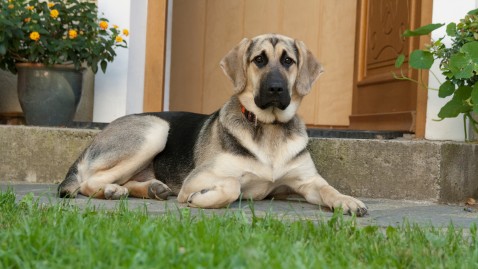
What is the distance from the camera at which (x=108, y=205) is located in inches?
157

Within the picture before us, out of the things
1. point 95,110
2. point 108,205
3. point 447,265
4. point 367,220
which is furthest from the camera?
point 95,110

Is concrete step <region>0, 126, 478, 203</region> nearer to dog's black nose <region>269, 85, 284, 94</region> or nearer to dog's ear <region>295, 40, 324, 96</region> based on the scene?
dog's ear <region>295, 40, 324, 96</region>

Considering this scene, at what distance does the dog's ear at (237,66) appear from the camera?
14.7 feet

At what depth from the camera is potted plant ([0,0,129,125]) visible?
5453mm

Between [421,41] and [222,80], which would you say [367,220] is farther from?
[222,80]

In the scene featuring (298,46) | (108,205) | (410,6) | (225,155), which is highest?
(410,6)

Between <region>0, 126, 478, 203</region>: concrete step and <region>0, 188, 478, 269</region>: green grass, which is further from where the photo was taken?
<region>0, 126, 478, 203</region>: concrete step

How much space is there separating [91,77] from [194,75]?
4.94 feet

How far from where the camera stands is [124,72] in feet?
19.2

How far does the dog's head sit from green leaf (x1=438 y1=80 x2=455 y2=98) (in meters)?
0.93

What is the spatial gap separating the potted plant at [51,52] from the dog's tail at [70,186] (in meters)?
1.04

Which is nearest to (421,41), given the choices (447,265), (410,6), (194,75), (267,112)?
(410,6)

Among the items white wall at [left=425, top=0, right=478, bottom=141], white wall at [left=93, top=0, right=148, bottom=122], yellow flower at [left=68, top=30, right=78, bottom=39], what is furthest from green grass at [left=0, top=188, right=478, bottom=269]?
white wall at [left=93, top=0, right=148, bottom=122]

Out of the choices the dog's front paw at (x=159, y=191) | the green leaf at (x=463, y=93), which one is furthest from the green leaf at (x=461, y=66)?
the dog's front paw at (x=159, y=191)
